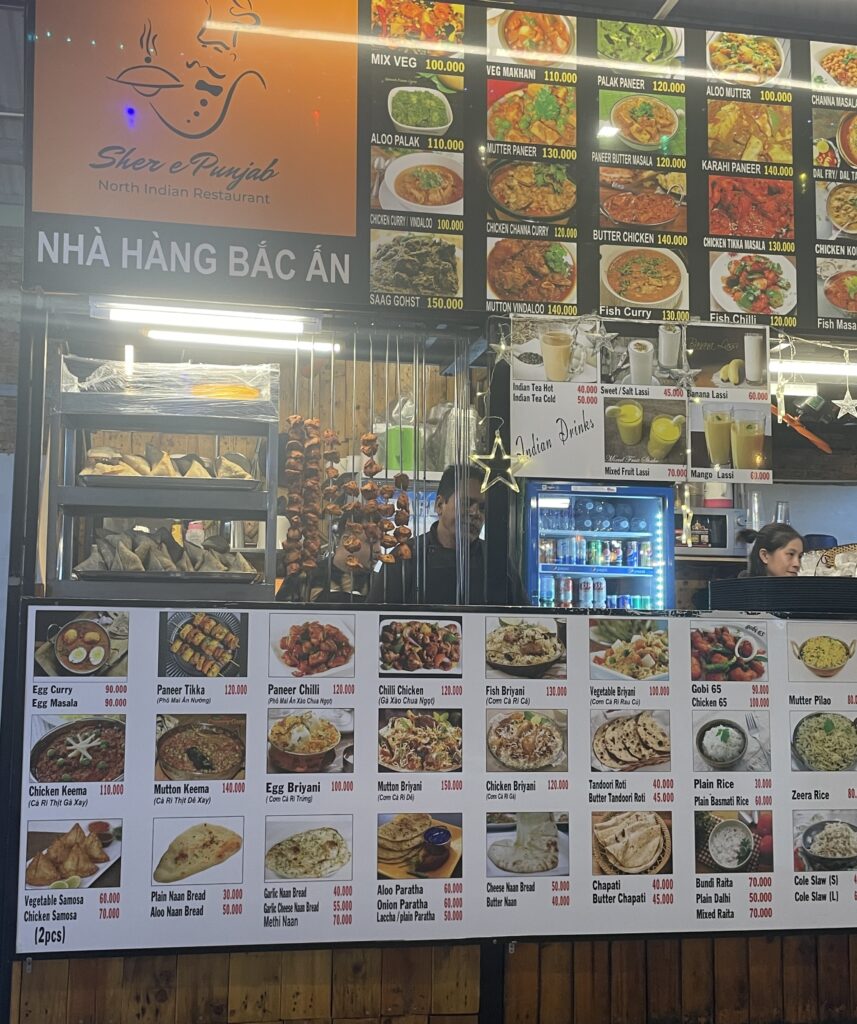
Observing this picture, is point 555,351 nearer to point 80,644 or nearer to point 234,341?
point 234,341

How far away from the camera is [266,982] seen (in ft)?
10.7

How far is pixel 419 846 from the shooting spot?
329 cm

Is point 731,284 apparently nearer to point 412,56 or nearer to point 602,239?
point 602,239

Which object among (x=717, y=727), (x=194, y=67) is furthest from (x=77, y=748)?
(x=194, y=67)

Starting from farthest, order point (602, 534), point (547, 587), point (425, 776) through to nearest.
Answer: point (547, 587) → point (602, 534) → point (425, 776)

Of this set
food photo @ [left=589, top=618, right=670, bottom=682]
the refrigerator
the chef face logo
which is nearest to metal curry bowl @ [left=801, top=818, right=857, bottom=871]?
food photo @ [left=589, top=618, right=670, bottom=682]

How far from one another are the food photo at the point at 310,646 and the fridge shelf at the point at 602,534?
6.90ft

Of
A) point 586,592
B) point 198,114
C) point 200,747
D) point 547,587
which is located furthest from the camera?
point 586,592

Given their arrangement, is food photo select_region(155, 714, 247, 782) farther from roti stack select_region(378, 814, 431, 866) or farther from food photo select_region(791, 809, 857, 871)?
food photo select_region(791, 809, 857, 871)

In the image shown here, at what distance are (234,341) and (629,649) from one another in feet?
5.83

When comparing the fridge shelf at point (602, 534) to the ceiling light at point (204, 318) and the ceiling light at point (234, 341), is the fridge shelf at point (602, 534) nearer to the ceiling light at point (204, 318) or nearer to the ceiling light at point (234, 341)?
the ceiling light at point (234, 341)

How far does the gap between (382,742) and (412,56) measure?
248cm

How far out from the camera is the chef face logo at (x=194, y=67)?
3.62m

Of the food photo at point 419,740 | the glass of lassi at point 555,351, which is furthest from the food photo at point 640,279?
the food photo at point 419,740
